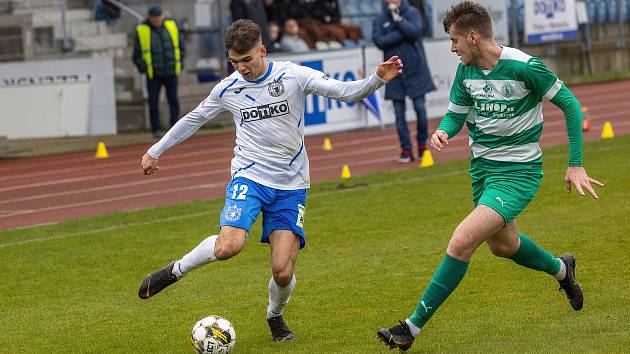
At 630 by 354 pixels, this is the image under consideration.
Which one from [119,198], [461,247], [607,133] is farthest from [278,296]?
[607,133]

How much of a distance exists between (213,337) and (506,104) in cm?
211

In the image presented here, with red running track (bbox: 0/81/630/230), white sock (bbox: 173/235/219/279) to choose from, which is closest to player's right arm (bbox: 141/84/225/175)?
white sock (bbox: 173/235/219/279)

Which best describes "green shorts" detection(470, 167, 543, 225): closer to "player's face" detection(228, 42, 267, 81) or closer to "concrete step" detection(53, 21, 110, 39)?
"player's face" detection(228, 42, 267, 81)

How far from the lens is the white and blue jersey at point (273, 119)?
25.1ft

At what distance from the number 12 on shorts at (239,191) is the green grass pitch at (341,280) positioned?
2.93 ft

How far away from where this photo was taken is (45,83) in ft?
70.6

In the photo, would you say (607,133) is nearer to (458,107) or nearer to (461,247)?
(458,107)

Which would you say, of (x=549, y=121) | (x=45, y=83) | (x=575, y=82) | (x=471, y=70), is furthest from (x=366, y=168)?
(x=575, y=82)

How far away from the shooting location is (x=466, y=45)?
279 inches

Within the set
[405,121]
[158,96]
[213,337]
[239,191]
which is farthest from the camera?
[158,96]

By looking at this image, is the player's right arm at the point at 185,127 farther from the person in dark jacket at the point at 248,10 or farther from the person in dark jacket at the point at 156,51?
the person in dark jacket at the point at 156,51

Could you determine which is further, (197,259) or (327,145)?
(327,145)

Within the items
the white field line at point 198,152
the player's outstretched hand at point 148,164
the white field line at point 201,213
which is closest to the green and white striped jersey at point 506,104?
the player's outstretched hand at point 148,164

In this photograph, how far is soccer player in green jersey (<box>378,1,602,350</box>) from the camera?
7004 mm
